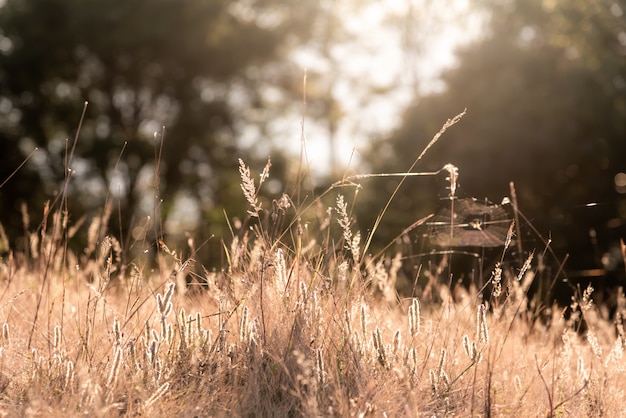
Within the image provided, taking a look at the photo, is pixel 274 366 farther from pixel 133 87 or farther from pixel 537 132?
pixel 133 87

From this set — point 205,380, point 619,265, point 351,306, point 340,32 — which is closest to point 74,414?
point 205,380

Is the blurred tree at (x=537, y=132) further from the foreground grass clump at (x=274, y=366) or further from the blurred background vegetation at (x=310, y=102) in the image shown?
the foreground grass clump at (x=274, y=366)

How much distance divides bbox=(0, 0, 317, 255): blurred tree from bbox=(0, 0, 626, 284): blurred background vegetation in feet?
0.16

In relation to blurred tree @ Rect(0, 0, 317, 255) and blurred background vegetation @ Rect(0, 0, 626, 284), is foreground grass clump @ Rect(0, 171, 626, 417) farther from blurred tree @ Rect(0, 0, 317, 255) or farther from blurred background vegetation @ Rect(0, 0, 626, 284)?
blurred tree @ Rect(0, 0, 317, 255)

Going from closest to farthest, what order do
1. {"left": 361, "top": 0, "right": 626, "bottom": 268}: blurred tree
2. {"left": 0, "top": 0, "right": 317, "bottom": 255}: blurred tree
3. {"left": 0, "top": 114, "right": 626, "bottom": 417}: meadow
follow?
{"left": 0, "top": 114, "right": 626, "bottom": 417}: meadow
{"left": 361, "top": 0, "right": 626, "bottom": 268}: blurred tree
{"left": 0, "top": 0, "right": 317, "bottom": 255}: blurred tree

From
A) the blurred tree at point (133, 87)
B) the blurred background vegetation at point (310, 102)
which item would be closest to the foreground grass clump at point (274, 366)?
the blurred background vegetation at point (310, 102)

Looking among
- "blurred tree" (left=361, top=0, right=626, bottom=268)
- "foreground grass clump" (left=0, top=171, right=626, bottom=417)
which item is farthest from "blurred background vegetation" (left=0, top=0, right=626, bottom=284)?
"foreground grass clump" (left=0, top=171, right=626, bottom=417)

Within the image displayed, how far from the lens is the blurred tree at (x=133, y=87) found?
18.4 m

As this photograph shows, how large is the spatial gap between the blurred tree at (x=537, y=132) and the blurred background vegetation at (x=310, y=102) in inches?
1.4

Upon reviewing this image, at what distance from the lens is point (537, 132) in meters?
14.5

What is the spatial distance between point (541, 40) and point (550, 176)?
12.5ft

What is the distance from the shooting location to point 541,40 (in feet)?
54.5

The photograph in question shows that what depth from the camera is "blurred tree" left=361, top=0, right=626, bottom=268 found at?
14.1m

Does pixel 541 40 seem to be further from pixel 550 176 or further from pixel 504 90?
pixel 550 176
